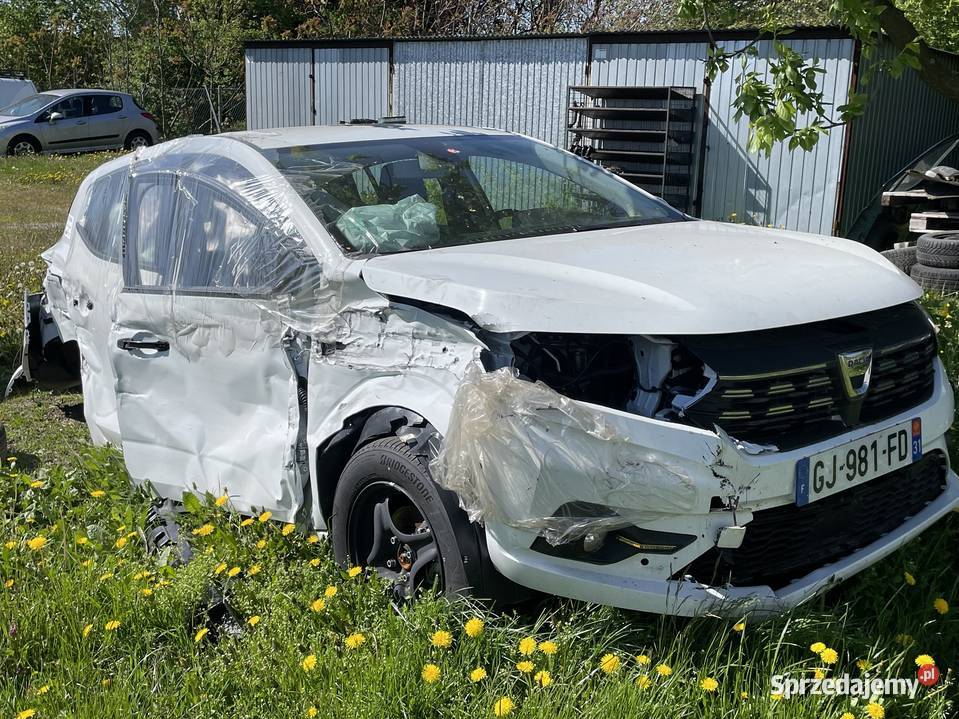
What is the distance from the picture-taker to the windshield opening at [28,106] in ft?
71.6

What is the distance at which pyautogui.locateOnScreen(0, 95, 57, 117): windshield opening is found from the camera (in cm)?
2183

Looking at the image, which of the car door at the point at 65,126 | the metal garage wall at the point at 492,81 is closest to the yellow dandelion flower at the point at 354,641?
the metal garage wall at the point at 492,81

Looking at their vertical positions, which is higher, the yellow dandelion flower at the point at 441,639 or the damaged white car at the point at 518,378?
the damaged white car at the point at 518,378

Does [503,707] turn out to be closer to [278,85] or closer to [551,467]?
[551,467]

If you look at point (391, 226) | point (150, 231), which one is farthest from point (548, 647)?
point (150, 231)

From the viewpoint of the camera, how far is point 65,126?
2188cm

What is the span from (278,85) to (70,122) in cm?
883

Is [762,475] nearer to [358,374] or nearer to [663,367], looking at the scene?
[663,367]

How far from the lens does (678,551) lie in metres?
2.72

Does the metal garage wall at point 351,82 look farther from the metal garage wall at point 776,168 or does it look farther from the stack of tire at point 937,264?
the stack of tire at point 937,264

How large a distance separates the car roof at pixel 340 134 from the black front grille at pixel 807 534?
7.35ft

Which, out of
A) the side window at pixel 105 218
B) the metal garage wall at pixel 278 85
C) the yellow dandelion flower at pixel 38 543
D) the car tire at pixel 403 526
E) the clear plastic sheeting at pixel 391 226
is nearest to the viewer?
the car tire at pixel 403 526

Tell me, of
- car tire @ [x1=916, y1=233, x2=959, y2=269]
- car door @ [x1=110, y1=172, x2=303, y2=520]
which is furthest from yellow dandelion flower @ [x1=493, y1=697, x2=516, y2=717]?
car tire @ [x1=916, y1=233, x2=959, y2=269]

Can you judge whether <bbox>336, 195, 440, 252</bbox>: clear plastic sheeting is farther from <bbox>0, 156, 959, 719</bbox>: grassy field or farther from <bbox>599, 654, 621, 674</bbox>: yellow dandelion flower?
<bbox>599, 654, 621, 674</bbox>: yellow dandelion flower
